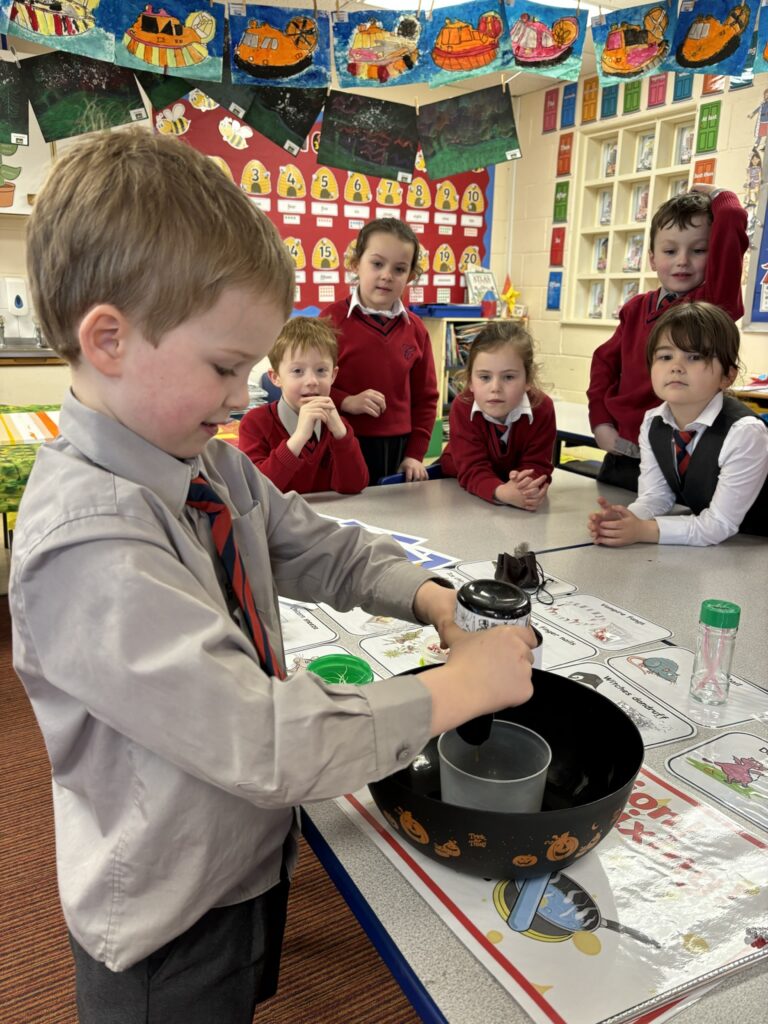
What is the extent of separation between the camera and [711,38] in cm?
230

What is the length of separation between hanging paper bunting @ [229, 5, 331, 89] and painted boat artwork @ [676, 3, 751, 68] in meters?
1.15

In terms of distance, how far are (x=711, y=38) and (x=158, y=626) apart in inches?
104

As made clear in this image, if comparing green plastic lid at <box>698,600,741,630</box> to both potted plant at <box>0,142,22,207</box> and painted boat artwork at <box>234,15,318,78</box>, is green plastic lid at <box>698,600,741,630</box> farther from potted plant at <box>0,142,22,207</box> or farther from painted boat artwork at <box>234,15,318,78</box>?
potted plant at <box>0,142,22,207</box>

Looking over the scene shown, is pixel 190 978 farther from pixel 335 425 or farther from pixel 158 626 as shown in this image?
pixel 335 425

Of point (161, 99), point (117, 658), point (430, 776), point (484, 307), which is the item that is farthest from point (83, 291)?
point (484, 307)

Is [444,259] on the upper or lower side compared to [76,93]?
lower

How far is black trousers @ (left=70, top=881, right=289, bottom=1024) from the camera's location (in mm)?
680

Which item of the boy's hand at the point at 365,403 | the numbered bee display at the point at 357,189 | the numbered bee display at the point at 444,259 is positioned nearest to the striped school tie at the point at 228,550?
the boy's hand at the point at 365,403

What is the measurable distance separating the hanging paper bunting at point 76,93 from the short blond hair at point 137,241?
1.94 meters

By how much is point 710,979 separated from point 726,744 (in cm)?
35

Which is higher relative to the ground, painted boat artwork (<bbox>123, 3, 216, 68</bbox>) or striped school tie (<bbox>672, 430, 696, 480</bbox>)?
painted boat artwork (<bbox>123, 3, 216, 68</bbox>)

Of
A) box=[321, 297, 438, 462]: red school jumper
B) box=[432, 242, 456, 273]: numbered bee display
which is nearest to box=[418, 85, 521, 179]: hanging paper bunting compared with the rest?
box=[321, 297, 438, 462]: red school jumper

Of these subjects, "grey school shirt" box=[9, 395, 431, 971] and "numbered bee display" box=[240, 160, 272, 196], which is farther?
"numbered bee display" box=[240, 160, 272, 196]

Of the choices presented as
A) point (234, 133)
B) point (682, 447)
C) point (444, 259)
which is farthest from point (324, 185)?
point (682, 447)
